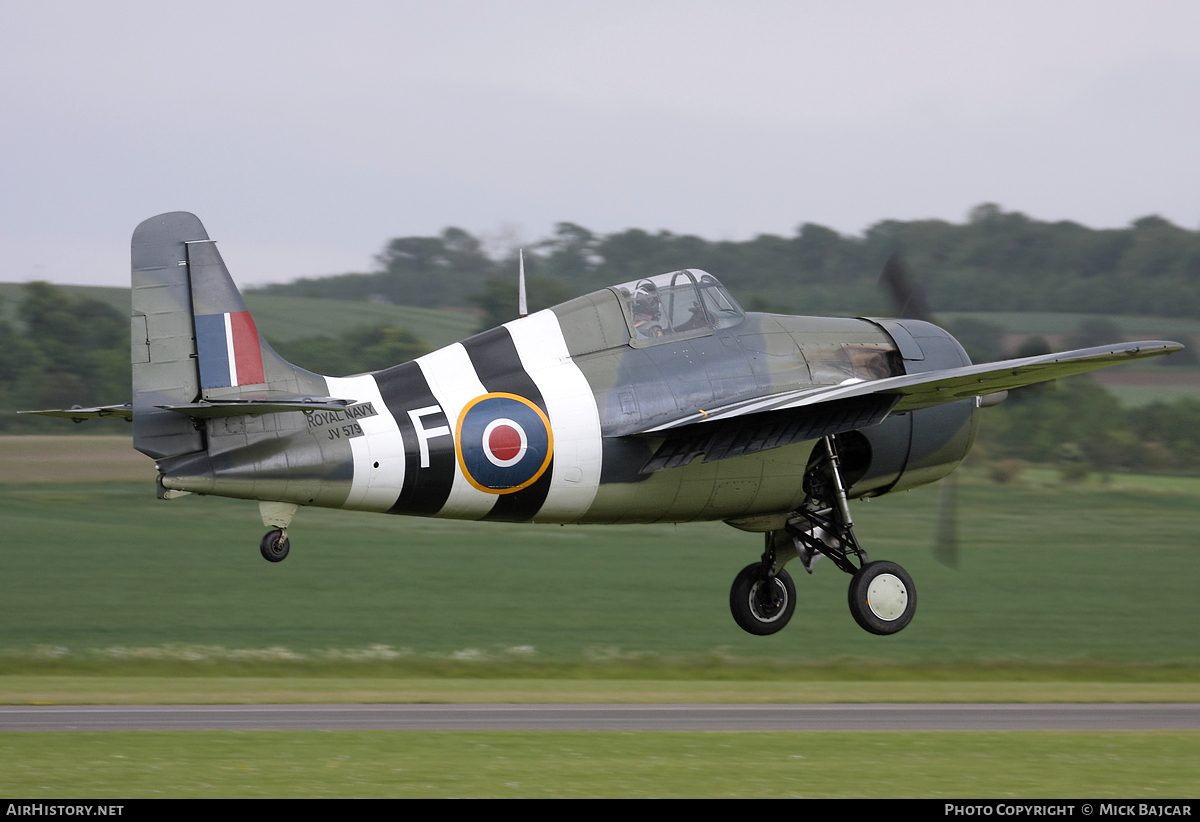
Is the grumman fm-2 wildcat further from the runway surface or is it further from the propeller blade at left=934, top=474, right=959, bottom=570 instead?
the runway surface

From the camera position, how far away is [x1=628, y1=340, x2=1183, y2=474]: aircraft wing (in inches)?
497

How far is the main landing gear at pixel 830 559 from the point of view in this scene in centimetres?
1384

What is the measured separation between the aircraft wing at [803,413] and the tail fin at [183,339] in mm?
3702

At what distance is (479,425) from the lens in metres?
12.5

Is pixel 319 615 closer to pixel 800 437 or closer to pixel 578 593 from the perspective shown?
pixel 578 593

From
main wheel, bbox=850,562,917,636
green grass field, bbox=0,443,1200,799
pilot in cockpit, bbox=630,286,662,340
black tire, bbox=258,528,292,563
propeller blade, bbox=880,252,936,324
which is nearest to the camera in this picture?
green grass field, bbox=0,443,1200,799

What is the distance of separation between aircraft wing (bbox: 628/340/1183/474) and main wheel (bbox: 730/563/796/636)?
2.50m

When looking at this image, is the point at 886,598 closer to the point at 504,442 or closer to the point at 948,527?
the point at 948,527

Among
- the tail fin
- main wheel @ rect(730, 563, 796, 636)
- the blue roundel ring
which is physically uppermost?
the tail fin

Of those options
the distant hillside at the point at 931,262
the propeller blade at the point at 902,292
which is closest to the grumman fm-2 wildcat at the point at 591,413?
the propeller blade at the point at 902,292

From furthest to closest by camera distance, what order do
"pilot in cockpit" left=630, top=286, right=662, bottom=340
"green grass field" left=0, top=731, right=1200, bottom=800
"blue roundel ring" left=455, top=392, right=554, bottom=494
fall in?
1. "pilot in cockpit" left=630, top=286, right=662, bottom=340
2. "blue roundel ring" left=455, top=392, right=554, bottom=494
3. "green grass field" left=0, top=731, right=1200, bottom=800

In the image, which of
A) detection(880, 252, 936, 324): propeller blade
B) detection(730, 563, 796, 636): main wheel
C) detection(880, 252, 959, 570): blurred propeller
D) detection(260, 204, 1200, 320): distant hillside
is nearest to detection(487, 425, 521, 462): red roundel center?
detection(730, 563, 796, 636): main wheel

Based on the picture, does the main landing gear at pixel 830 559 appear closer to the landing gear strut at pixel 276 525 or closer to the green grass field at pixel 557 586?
the landing gear strut at pixel 276 525

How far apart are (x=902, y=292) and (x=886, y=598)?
441cm
